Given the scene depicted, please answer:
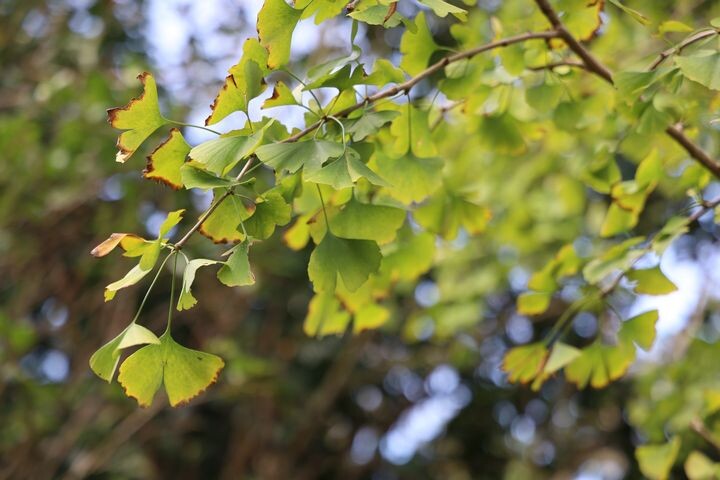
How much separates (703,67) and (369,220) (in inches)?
11.8

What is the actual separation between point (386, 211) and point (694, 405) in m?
0.90

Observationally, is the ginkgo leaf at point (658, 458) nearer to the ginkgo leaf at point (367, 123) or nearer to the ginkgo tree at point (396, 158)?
the ginkgo tree at point (396, 158)

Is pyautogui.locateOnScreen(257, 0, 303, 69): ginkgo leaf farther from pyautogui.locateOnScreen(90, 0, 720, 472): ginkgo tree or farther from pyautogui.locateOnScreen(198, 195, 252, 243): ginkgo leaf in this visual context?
pyautogui.locateOnScreen(198, 195, 252, 243): ginkgo leaf

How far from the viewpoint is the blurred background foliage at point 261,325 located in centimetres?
196

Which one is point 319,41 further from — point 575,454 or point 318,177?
point 318,177

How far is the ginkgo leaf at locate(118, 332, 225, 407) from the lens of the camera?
594mm

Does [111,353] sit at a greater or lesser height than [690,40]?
lesser

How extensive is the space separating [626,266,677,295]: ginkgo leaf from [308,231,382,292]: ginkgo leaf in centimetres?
39

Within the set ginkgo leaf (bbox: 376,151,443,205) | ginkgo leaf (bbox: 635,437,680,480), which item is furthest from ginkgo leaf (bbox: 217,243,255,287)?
ginkgo leaf (bbox: 635,437,680,480)

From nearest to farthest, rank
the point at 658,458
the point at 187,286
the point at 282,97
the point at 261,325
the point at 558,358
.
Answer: the point at 187,286
the point at 282,97
the point at 558,358
the point at 658,458
the point at 261,325

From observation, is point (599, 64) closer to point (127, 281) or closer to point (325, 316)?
point (325, 316)

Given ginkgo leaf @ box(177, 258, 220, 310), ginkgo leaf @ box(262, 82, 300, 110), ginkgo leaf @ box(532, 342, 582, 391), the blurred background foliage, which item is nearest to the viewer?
ginkgo leaf @ box(177, 258, 220, 310)

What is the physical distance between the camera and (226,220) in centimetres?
61

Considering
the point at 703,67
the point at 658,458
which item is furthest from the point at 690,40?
the point at 658,458
